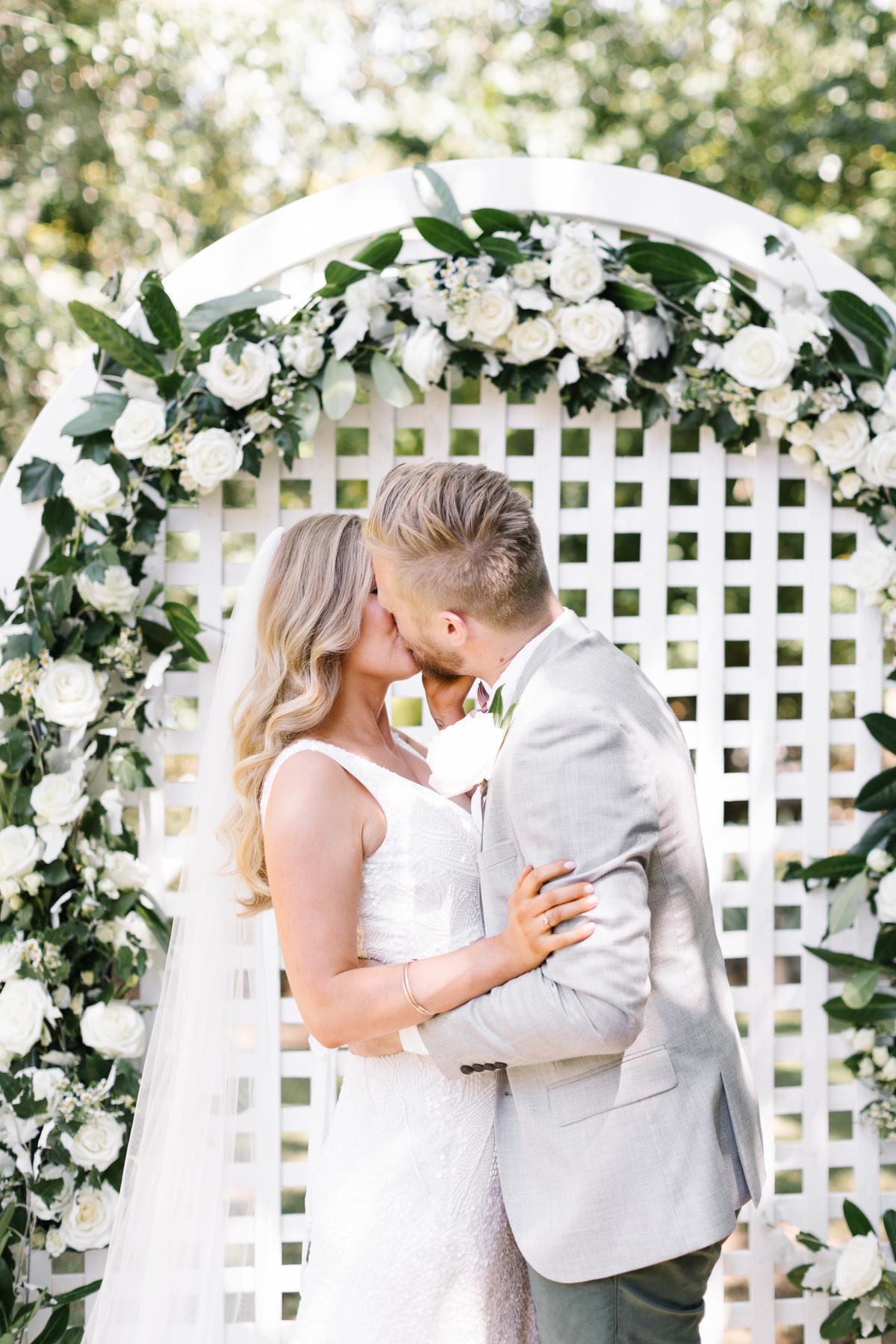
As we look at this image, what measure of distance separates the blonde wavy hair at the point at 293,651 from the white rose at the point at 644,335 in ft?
2.82

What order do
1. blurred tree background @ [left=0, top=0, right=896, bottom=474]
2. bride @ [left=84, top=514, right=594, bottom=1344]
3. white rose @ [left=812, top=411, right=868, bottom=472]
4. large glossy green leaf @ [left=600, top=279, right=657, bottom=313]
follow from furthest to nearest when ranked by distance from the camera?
blurred tree background @ [left=0, top=0, right=896, bottom=474], white rose @ [left=812, top=411, right=868, bottom=472], large glossy green leaf @ [left=600, top=279, right=657, bottom=313], bride @ [left=84, top=514, right=594, bottom=1344]

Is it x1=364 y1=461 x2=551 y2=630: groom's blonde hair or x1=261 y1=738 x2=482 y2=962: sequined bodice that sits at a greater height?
x1=364 y1=461 x2=551 y2=630: groom's blonde hair

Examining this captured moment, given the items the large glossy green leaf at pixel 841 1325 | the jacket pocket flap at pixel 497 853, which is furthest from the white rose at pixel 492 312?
the large glossy green leaf at pixel 841 1325

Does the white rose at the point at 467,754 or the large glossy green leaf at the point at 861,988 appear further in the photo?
the large glossy green leaf at the point at 861,988

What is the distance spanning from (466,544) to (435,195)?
1155 millimetres

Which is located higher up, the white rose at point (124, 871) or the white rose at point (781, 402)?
the white rose at point (781, 402)

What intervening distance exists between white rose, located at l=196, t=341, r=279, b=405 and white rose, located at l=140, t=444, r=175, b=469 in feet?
0.41

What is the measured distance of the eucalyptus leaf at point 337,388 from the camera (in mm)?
2359

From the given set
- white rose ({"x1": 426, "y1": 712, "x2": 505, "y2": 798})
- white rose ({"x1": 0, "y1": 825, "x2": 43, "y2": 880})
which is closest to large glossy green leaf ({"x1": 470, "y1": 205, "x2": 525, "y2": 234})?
white rose ({"x1": 426, "y1": 712, "x2": 505, "y2": 798})

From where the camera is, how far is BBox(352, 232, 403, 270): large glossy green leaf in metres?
2.35

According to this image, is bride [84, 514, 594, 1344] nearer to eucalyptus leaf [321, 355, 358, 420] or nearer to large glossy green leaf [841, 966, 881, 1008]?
eucalyptus leaf [321, 355, 358, 420]

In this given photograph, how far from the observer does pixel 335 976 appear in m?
1.73

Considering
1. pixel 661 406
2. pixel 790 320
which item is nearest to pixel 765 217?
pixel 790 320

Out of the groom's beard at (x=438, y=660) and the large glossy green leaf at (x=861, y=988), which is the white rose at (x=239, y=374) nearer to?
the groom's beard at (x=438, y=660)
